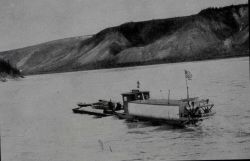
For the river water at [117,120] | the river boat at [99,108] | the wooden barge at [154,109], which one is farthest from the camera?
the river boat at [99,108]

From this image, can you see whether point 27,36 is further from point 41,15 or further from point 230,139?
point 230,139

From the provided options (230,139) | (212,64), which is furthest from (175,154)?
(212,64)

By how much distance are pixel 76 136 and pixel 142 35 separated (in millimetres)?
1075

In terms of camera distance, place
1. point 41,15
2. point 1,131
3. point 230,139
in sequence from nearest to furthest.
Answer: point 230,139, point 1,131, point 41,15

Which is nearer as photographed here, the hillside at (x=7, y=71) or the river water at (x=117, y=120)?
the river water at (x=117, y=120)

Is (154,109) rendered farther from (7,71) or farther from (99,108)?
(7,71)

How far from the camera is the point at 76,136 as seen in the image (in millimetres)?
3111

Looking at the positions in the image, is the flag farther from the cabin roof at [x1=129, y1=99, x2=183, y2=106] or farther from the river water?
the cabin roof at [x1=129, y1=99, x2=183, y2=106]

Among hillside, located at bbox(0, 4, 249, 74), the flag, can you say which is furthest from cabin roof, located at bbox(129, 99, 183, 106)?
hillside, located at bbox(0, 4, 249, 74)

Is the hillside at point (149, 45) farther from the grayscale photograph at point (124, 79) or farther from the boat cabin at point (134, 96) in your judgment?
the boat cabin at point (134, 96)

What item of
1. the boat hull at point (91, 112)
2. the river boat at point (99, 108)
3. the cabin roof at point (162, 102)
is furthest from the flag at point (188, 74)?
the boat hull at point (91, 112)

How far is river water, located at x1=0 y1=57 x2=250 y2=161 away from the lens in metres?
2.89

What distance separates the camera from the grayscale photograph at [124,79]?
9.57 feet

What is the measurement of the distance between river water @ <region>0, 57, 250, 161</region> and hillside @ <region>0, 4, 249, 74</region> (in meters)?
0.09
